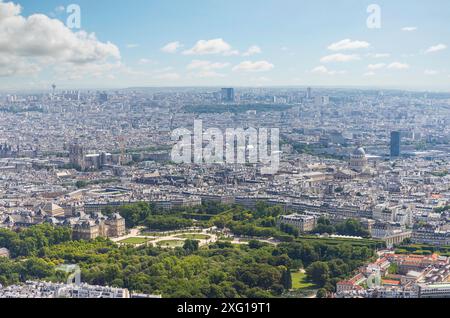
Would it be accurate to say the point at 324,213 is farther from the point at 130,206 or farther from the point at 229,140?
the point at 229,140

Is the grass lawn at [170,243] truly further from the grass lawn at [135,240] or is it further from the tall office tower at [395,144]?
the tall office tower at [395,144]

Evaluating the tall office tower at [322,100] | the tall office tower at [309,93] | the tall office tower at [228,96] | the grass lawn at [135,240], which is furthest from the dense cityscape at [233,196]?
the tall office tower at [322,100]

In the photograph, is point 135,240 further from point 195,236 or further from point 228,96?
point 228,96

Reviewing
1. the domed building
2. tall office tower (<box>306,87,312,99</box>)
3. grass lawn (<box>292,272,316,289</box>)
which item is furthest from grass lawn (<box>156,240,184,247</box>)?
tall office tower (<box>306,87,312,99</box>)

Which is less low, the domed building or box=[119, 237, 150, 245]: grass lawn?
the domed building

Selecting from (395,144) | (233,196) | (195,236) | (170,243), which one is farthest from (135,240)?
(395,144)

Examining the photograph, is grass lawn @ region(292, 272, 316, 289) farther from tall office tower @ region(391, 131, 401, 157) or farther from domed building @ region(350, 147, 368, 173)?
tall office tower @ region(391, 131, 401, 157)

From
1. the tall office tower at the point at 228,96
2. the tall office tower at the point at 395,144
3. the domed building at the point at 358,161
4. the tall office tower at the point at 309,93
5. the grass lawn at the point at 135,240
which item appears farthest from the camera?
the tall office tower at the point at 228,96

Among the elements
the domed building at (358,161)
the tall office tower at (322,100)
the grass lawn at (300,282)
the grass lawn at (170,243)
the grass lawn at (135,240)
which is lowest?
the grass lawn at (135,240)
